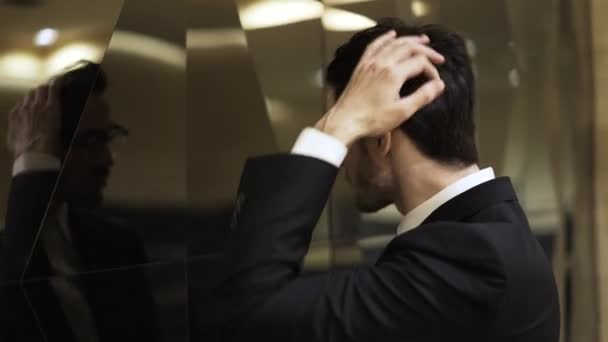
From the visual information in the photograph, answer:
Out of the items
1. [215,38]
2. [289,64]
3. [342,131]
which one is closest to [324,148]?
[342,131]

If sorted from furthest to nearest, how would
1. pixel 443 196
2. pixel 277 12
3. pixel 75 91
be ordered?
pixel 277 12, pixel 75 91, pixel 443 196

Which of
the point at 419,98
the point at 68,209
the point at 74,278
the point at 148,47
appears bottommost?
the point at 74,278

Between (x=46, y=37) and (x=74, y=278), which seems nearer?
(x=46, y=37)

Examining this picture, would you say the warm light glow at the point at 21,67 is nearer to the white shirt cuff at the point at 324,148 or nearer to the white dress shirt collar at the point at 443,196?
the white shirt cuff at the point at 324,148

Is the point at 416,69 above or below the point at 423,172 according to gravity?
above

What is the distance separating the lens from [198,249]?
132cm

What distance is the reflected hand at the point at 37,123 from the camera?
2.64 ft

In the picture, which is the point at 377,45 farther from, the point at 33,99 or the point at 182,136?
the point at 182,136

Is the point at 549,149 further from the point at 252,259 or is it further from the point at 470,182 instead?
the point at 252,259

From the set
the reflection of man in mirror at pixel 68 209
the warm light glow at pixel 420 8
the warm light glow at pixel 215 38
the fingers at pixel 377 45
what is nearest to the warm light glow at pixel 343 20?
the warm light glow at pixel 420 8

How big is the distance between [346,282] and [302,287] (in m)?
0.05

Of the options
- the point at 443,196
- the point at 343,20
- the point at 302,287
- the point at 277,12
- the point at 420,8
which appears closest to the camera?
the point at 302,287

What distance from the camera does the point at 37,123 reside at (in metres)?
0.84

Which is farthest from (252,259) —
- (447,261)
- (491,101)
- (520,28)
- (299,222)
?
(520,28)
